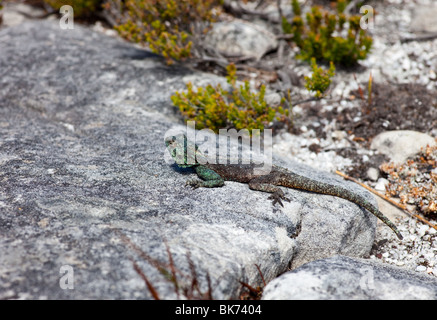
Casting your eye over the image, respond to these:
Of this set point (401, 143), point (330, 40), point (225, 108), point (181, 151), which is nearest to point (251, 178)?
point (181, 151)

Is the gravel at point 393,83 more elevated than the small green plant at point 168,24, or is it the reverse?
the small green plant at point 168,24

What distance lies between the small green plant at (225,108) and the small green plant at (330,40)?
2.46m

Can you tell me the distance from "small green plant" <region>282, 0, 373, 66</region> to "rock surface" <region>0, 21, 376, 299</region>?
382cm

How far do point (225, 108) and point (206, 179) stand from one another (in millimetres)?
2294

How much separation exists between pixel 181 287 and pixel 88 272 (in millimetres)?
894

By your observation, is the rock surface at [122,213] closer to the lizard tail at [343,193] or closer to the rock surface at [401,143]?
the lizard tail at [343,193]

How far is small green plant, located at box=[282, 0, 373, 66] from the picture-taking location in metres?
8.40

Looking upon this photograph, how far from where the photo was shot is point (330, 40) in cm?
873

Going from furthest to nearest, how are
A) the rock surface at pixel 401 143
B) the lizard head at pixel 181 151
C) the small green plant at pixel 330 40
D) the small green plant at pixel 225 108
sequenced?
the small green plant at pixel 330 40
the small green plant at pixel 225 108
the rock surface at pixel 401 143
the lizard head at pixel 181 151

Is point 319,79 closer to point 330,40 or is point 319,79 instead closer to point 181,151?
point 330,40

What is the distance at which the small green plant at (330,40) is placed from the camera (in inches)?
331

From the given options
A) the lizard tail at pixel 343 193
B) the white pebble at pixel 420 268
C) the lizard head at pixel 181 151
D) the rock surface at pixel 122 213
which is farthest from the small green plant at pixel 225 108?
Result: the white pebble at pixel 420 268

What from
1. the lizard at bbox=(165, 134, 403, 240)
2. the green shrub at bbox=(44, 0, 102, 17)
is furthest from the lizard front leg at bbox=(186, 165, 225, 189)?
the green shrub at bbox=(44, 0, 102, 17)

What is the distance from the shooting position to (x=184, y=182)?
519cm
